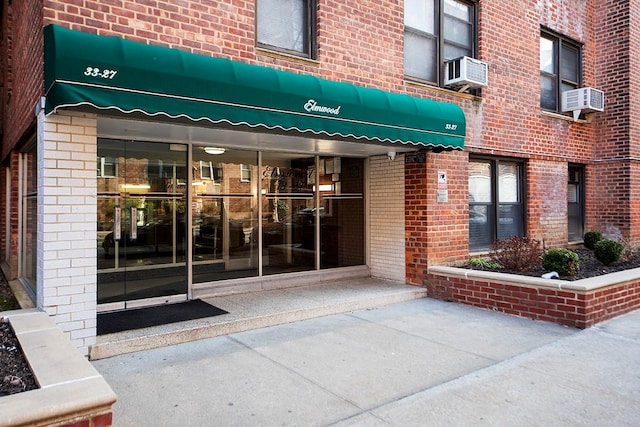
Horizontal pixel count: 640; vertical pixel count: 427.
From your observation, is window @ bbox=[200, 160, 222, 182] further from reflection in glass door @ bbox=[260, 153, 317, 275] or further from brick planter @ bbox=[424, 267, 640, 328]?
brick planter @ bbox=[424, 267, 640, 328]

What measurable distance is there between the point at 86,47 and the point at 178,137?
2438mm

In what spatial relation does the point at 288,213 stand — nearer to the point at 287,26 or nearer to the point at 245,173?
the point at 245,173

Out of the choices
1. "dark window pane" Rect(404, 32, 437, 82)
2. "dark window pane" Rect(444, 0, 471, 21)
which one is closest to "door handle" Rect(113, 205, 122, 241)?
"dark window pane" Rect(404, 32, 437, 82)

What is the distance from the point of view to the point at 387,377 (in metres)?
4.46

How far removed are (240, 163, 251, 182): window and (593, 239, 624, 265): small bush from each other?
21.8 feet

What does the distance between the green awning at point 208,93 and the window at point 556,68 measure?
5608 millimetres

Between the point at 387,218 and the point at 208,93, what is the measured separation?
193 inches

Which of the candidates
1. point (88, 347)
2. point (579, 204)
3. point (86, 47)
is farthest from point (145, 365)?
point (579, 204)

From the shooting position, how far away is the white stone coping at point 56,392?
242 centimetres

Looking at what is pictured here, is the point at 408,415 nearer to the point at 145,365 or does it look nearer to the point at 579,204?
the point at 145,365

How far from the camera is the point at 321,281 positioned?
27.9 feet

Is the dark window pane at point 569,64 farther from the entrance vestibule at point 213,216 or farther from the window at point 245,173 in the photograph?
the window at point 245,173

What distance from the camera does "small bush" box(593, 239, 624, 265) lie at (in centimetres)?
828

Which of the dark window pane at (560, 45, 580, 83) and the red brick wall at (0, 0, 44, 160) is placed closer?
the red brick wall at (0, 0, 44, 160)
